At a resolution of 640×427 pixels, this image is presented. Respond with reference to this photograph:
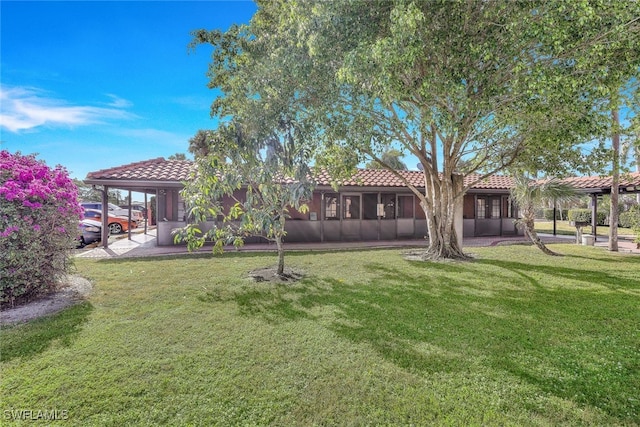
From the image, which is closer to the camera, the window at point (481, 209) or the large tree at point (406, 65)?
the large tree at point (406, 65)

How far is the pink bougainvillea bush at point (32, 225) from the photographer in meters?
4.76

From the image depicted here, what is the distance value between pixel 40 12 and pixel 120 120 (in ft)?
28.7

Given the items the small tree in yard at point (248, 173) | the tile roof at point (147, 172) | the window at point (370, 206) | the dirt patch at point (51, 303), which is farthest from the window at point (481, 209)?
the dirt patch at point (51, 303)


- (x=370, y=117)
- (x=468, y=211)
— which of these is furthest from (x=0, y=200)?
(x=468, y=211)

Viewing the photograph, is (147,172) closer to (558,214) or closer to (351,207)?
(351,207)

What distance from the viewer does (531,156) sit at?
355 inches

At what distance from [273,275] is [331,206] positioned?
24.9 ft

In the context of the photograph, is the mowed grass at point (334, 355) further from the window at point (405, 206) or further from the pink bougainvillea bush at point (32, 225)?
the window at point (405, 206)

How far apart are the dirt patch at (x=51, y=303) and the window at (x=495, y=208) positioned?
17.9m

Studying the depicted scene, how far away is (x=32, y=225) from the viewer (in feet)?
16.4

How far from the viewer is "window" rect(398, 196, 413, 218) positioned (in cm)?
1545

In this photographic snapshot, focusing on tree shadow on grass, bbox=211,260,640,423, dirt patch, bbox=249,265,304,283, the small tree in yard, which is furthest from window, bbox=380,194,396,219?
the small tree in yard

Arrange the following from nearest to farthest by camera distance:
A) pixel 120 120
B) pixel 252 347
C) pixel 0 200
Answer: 1. pixel 252 347
2. pixel 0 200
3. pixel 120 120

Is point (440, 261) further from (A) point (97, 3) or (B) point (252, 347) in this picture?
(A) point (97, 3)
